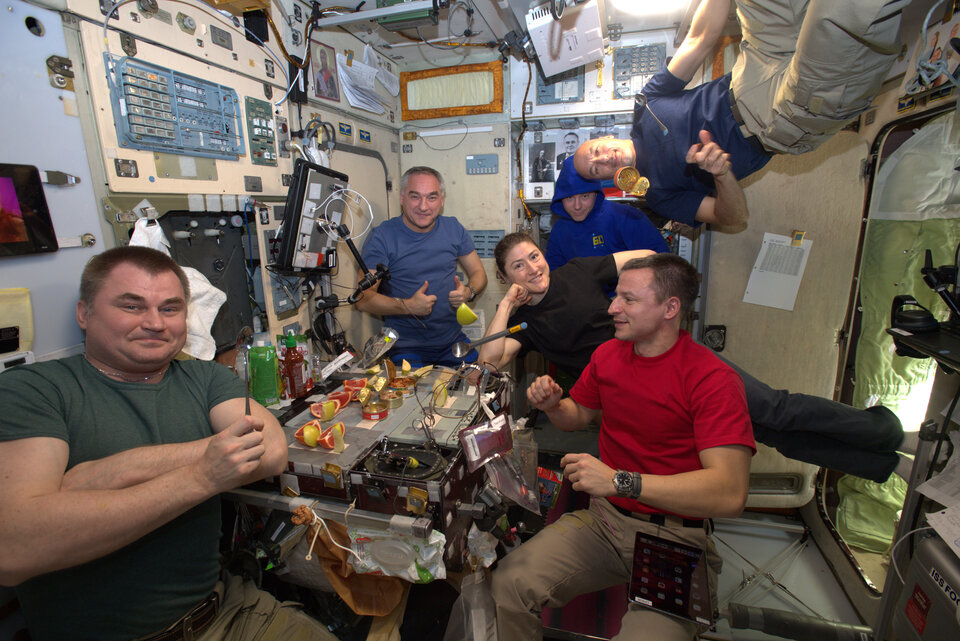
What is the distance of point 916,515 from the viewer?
1.49m

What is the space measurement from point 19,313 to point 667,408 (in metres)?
2.13

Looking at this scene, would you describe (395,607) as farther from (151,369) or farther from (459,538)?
(151,369)

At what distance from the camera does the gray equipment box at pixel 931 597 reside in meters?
1.08

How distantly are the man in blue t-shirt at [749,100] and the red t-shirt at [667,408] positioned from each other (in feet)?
2.56

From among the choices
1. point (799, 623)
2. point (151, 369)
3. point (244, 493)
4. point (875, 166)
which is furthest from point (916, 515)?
point (151, 369)

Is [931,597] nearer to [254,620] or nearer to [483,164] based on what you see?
[254,620]

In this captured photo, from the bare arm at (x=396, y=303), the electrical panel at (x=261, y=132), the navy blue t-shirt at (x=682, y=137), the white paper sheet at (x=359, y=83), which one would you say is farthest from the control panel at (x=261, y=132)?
the navy blue t-shirt at (x=682, y=137)

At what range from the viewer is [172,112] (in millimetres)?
1762

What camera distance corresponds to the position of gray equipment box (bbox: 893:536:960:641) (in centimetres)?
108

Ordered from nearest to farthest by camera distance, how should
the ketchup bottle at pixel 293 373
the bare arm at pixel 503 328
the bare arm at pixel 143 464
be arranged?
1. the bare arm at pixel 143 464
2. the ketchup bottle at pixel 293 373
3. the bare arm at pixel 503 328

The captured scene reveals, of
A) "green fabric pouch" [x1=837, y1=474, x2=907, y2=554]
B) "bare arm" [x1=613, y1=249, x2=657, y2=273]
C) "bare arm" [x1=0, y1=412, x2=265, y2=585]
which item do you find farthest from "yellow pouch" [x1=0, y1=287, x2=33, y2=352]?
"green fabric pouch" [x1=837, y1=474, x2=907, y2=554]

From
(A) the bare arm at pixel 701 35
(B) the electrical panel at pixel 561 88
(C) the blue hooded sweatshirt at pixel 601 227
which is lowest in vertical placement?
(C) the blue hooded sweatshirt at pixel 601 227

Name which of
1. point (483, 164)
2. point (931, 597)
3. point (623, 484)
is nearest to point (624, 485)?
point (623, 484)

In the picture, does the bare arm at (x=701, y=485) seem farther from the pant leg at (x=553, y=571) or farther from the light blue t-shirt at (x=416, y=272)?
the light blue t-shirt at (x=416, y=272)
